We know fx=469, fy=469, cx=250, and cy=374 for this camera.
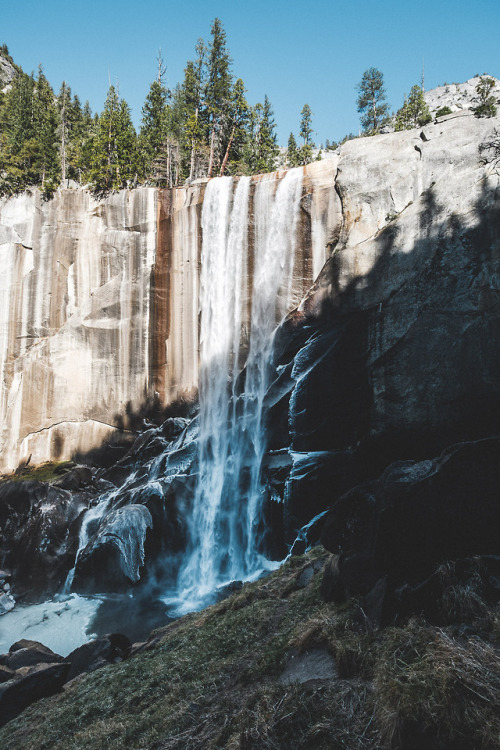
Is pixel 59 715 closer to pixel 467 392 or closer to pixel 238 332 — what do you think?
pixel 467 392

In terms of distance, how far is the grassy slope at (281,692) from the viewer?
4.25 meters

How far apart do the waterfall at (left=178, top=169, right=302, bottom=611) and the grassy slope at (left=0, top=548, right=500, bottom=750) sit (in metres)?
10.0

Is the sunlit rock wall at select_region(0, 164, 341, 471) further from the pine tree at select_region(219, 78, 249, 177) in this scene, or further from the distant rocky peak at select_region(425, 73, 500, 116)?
the distant rocky peak at select_region(425, 73, 500, 116)

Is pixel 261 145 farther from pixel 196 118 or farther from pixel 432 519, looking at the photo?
pixel 432 519

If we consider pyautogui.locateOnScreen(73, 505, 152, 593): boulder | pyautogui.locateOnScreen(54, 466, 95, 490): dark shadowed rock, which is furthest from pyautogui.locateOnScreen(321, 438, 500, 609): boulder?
pyautogui.locateOnScreen(54, 466, 95, 490): dark shadowed rock

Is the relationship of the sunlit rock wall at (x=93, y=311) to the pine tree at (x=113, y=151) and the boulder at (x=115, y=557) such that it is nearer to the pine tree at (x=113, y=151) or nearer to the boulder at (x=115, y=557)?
the pine tree at (x=113, y=151)

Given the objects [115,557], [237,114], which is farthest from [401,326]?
[237,114]

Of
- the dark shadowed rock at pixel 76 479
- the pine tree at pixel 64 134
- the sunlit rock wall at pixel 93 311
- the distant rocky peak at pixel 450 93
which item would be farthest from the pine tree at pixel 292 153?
the distant rocky peak at pixel 450 93

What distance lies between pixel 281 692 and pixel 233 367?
22.0 meters

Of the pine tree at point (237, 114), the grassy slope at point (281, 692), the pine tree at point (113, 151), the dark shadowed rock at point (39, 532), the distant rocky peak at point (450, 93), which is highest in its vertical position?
the distant rocky peak at point (450, 93)

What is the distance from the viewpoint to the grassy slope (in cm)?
425

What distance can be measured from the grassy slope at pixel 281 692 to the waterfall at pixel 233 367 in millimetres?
10000

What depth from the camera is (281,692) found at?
219 inches

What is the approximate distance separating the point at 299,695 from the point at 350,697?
0.61 meters
